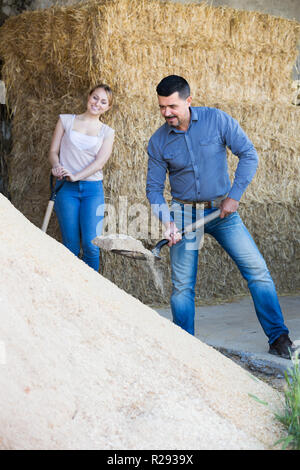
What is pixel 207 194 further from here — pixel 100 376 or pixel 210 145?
pixel 100 376

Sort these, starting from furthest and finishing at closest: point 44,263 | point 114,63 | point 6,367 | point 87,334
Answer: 1. point 114,63
2. point 44,263
3. point 87,334
4. point 6,367

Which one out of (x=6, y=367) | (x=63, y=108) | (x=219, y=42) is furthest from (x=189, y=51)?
(x=6, y=367)

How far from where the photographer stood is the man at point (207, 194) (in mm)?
3389

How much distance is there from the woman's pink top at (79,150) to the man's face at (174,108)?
3.19 feet

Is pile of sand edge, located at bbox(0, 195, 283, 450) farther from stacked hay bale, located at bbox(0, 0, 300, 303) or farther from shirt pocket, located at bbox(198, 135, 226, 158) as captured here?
stacked hay bale, located at bbox(0, 0, 300, 303)

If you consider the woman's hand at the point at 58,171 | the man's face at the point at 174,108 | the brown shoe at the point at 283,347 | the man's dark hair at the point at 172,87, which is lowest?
the brown shoe at the point at 283,347

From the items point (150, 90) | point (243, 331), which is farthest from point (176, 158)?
point (150, 90)

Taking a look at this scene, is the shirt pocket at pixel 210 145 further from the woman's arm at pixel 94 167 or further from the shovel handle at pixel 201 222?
the woman's arm at pixel 94 167

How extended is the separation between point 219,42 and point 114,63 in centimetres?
92

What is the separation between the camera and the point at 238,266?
3428 millimetres

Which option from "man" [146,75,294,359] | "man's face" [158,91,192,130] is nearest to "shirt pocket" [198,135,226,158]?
"man" [146,75,294,359]

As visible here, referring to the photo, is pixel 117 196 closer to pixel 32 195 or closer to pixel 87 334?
pixel 32 195

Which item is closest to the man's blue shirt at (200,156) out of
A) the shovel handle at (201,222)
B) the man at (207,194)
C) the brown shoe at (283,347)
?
the man at (207,194)
